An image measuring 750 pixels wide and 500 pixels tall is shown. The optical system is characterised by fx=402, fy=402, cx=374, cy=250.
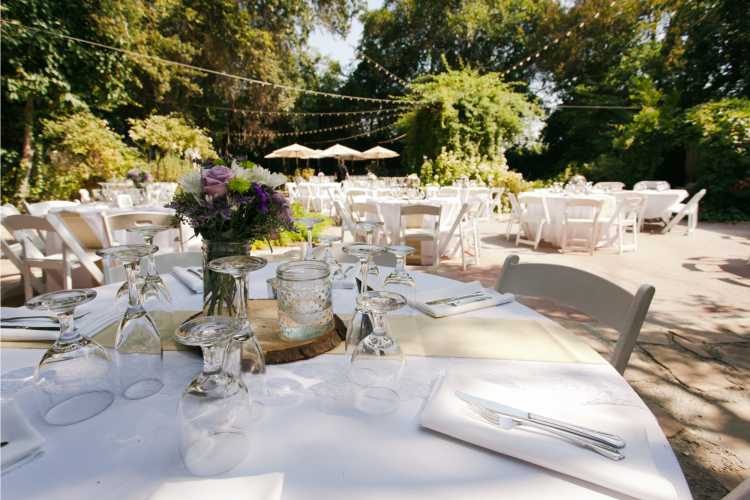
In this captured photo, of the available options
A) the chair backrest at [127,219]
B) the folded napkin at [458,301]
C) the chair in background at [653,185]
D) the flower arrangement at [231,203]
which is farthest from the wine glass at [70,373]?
the chair in background at [653,185]

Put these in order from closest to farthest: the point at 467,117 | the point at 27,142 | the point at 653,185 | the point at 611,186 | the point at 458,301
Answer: the point at 458,301, the point at 611,186, the point at 653,185, the point at 27,142, the point at 467,117

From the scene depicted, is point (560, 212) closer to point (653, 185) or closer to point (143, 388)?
point (653, 185)

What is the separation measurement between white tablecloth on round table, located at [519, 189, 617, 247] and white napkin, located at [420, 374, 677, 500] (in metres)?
5.40

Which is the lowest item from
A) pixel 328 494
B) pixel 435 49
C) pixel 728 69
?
pixel 328 494

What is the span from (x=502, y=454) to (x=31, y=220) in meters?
3.25

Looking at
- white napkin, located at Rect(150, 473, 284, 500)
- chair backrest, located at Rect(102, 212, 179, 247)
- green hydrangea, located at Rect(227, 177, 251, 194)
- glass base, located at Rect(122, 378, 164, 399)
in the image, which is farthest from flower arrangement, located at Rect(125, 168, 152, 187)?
white napkin, located at Rect(150, 473, 284, 500)

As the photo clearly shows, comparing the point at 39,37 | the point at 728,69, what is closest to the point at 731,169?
the point at 728,69

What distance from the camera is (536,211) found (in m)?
6.24

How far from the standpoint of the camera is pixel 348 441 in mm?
636

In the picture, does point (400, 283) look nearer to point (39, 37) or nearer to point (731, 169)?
point (39, 37)

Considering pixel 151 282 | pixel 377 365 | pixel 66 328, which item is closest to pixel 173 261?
pixel 151 282

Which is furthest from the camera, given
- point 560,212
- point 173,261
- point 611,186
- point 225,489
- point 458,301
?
point 611,186

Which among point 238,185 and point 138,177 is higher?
point 138,177

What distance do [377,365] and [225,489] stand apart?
32cm
